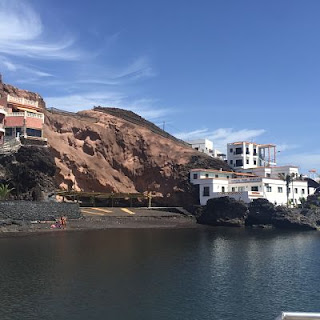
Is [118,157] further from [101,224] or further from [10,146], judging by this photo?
[10,146]

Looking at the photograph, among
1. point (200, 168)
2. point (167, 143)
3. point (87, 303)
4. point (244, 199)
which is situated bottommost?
point (87, 303)

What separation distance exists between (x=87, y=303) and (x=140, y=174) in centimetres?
9066

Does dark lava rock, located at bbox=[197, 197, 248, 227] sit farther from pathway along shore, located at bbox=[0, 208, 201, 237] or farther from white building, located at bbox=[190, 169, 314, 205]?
pathway along shore, located at bbox=[0, 208, 201, 237]

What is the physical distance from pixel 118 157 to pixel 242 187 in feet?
121

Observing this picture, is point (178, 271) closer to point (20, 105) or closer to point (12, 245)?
point (12, 245)

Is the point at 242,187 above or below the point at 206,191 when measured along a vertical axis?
above

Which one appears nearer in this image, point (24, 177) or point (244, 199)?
point (24, 177)

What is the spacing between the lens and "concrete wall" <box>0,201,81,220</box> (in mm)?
76500

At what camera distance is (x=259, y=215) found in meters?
104

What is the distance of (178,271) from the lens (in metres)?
42.9

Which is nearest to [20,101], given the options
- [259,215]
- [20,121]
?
[20,121]

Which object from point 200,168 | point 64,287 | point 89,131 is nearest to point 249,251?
point 64,287

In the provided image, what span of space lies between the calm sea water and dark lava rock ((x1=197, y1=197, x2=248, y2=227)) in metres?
38.8

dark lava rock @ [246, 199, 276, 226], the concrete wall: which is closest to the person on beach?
the concrete wall
